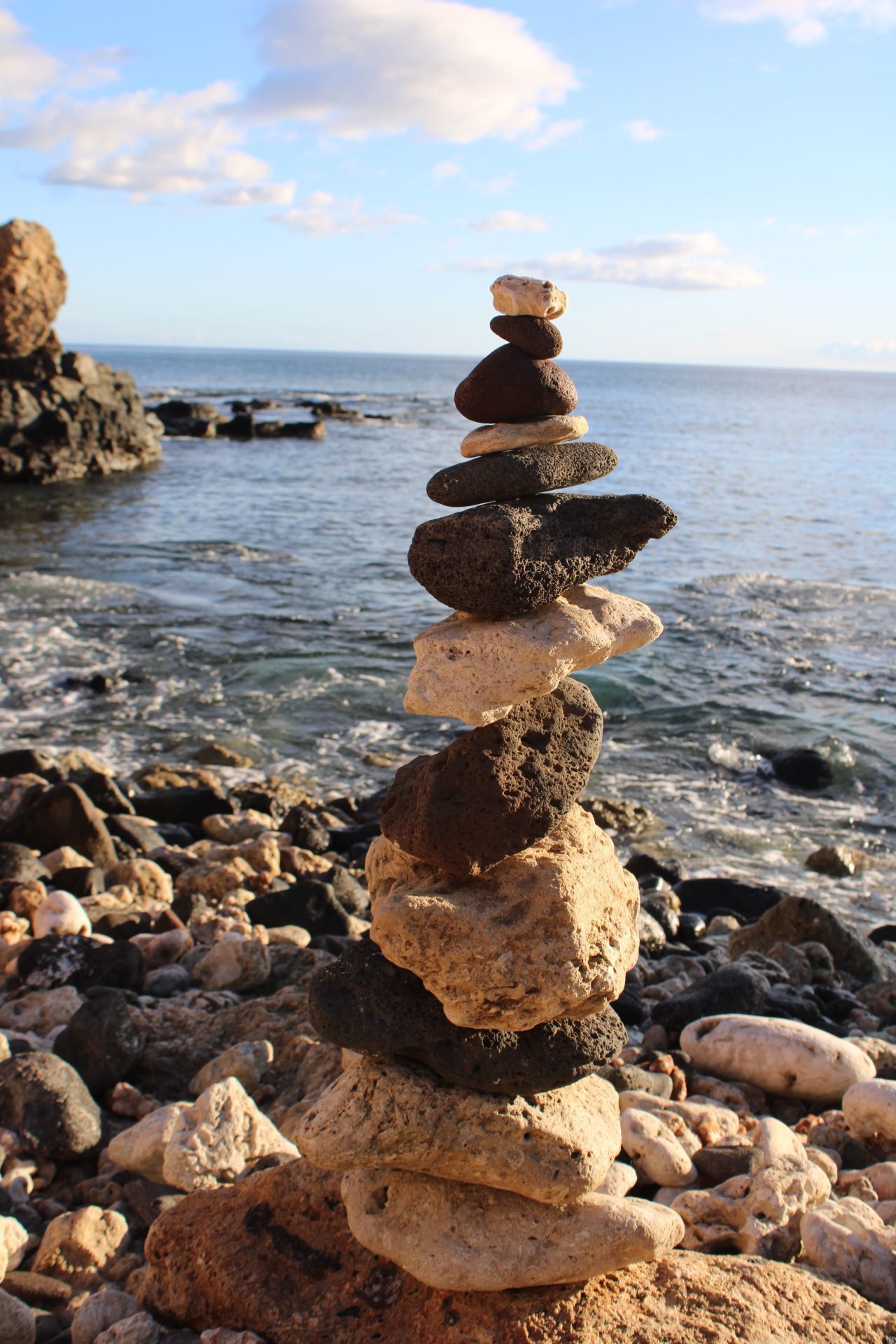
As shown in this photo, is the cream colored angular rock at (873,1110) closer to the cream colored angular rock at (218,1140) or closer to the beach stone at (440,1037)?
the beach stone at (440,1037)

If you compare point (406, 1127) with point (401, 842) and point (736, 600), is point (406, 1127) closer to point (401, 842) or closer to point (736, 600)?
point (401, 842)

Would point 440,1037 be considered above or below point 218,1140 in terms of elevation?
above

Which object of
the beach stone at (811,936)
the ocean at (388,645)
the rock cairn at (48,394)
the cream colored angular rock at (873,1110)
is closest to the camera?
the cream colored angular rock at (873,1110)

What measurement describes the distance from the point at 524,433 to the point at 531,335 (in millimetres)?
380

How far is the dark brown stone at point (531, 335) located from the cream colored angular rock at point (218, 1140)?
3473 millimetres

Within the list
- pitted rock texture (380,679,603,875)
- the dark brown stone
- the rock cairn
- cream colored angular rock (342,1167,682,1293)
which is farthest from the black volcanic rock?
the rock cairn

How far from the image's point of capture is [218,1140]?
4820 millimetres

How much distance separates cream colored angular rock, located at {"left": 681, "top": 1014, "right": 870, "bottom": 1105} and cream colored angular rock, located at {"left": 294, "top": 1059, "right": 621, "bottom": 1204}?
2.40 m

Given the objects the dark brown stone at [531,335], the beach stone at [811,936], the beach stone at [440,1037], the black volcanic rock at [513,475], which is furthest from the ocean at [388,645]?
the dark brown stone at [531,335]

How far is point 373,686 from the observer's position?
15594mm

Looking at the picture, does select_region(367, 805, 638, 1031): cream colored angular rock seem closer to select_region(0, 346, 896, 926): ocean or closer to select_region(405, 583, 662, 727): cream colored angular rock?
select_region(405, 583, 662, 727): cream colored angular rock

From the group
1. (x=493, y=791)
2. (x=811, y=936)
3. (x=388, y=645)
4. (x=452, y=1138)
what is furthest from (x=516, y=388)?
(x=388, y=645)

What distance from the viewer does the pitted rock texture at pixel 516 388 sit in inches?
162

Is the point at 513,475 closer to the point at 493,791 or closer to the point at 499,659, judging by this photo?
the point at 499,659
